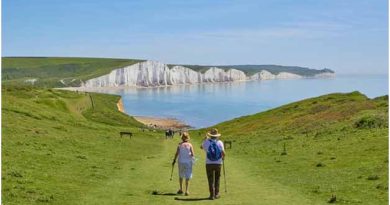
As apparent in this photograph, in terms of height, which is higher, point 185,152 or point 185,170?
point 185,152

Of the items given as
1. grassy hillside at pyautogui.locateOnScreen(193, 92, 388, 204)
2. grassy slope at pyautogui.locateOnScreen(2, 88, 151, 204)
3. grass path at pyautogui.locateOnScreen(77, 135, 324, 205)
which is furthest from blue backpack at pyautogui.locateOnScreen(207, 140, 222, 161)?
grassy slope at pyautogui.locateOnScreen(2, 88, 151, 204)

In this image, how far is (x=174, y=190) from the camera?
2277 cm

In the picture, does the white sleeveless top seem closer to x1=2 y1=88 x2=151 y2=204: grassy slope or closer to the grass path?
the grass path

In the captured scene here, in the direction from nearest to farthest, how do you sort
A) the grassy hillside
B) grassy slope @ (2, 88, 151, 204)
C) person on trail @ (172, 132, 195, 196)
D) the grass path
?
the grass path → grassy slope @ (2, 88, 151, 204) → person on trail @ (172, 132, 195, 196) → the grassy hillside

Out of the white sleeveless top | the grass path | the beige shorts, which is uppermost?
the white sleeveless top

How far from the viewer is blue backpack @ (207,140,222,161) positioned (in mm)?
→ 20516

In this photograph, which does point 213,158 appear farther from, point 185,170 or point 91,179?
point 91,179

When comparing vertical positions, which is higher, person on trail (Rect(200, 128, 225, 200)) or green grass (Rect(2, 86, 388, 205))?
person on trail (Rect(200, 128, 225, 200))

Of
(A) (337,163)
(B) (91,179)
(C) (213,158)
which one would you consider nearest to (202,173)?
(B) (91,179)

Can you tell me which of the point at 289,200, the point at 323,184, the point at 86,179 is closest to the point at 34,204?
the point at 86,179

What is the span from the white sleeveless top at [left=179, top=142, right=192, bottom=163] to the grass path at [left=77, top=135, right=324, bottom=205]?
4.67ft

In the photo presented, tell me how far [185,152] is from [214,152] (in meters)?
1.46

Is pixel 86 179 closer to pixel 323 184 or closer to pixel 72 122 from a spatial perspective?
pixel 323 184

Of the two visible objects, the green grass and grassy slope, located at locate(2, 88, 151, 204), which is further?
the green grass
